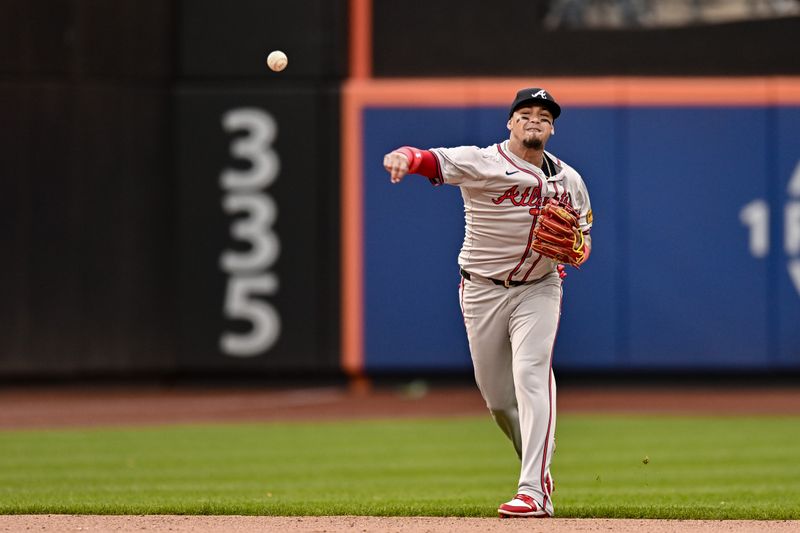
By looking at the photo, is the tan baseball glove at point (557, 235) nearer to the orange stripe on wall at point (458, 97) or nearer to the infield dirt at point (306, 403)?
the infield dirt at point (306, 403)

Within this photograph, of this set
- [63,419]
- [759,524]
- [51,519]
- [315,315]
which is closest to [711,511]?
[759,524]

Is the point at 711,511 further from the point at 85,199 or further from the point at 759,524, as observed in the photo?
the point at 85,199

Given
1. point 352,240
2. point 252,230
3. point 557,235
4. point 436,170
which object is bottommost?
point 352,240

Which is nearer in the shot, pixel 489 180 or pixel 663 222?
pixel 489 180

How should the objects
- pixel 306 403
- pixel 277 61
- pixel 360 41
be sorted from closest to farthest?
1. pixel 277 61
2. pixel 306 403
3. pixel 360 41

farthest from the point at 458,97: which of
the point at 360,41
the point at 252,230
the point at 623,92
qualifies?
the point at 252,230

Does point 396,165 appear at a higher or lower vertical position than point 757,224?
higher

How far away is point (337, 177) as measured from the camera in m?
14.8

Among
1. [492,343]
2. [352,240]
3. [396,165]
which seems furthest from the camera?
[352,240]

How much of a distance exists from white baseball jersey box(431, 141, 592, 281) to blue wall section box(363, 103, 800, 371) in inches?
333

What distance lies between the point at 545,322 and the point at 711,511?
1230mm

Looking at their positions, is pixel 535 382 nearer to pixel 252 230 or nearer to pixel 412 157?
pixel 412 157

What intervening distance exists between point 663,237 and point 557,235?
897 centimetres

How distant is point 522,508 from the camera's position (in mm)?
5688
